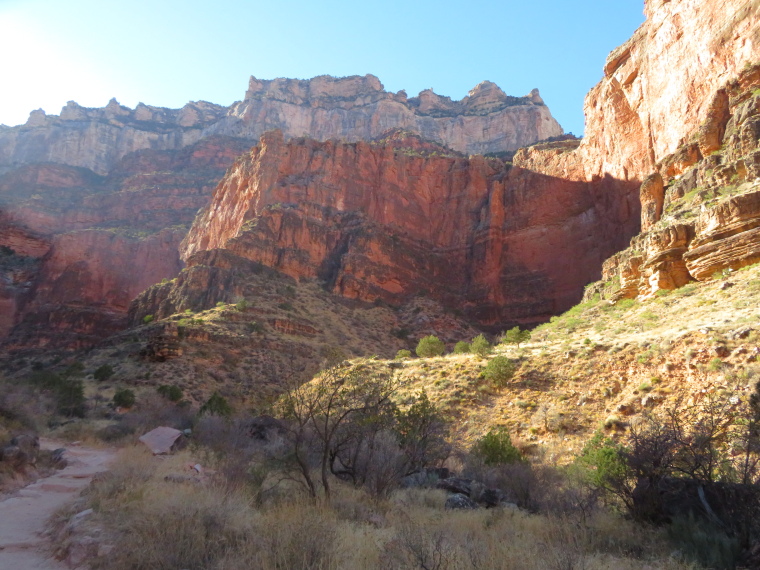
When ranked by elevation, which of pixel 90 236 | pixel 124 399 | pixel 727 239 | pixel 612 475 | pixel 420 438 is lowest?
pixel 420 438

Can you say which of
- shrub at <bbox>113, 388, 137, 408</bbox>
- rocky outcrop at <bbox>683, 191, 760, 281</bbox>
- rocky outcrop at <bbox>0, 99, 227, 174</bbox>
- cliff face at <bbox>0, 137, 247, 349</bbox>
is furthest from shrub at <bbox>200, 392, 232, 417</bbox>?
rocky outcrop at <bbox>0, 99, 227, 174</bbox>

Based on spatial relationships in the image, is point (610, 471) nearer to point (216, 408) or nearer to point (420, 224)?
point (216, 408)

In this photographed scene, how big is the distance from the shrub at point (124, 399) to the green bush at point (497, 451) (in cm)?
2259

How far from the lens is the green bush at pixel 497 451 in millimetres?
16578

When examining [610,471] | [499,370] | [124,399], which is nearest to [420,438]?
[610,471]

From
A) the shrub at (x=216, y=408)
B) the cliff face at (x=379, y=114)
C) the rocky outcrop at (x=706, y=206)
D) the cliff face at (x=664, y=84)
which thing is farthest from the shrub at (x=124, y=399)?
the cliff face at (x=379, y=114)

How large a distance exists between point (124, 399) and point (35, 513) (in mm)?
21704

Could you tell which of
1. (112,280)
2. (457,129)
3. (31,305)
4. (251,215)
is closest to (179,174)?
(112,280)

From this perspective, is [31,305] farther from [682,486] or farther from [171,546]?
[682,486]

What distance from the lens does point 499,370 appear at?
2405cm

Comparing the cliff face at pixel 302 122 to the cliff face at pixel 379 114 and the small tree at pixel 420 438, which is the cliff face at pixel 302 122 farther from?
the small tree at pixel 420 438

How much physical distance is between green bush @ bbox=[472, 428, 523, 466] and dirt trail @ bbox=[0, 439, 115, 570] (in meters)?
12.4

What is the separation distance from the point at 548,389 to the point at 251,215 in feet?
168

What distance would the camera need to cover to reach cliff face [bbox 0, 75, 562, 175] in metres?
125
